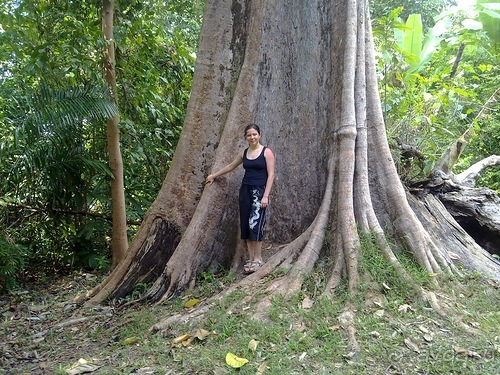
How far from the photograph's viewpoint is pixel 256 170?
4746 mm

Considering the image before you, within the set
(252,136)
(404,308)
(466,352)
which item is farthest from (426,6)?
(466,352)

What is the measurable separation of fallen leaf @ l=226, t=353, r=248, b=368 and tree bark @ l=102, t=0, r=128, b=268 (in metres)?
3.26

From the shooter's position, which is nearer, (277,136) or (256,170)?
(256,170)

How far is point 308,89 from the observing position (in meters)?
5.20

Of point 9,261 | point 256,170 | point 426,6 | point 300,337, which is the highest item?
point 426,6

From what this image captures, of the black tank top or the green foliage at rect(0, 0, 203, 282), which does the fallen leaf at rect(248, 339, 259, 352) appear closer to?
the black tank top

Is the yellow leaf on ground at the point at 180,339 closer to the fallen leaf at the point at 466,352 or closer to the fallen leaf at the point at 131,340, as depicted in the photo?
the fallen leaf at the point at 131,340

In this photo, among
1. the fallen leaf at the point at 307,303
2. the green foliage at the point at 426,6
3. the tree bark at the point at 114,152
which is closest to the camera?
the fallen leaf at the point at 307,303

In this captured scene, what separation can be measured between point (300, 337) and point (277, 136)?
2.31m

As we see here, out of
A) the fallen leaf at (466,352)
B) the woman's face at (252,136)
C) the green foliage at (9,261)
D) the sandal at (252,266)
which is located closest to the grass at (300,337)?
the fallen leaf at (466,352)

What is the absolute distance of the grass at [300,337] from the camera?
3.25 meters

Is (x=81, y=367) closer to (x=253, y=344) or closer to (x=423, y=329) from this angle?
(x=253, y=344)

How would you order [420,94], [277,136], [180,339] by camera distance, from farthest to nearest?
[420,94]
[277,136]
[180,339]

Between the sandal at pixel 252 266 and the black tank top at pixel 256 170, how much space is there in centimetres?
76
